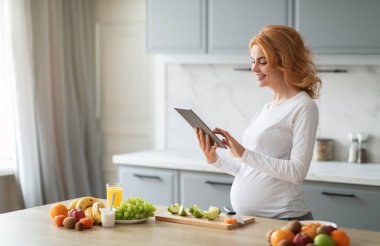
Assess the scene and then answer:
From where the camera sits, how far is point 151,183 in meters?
4.41

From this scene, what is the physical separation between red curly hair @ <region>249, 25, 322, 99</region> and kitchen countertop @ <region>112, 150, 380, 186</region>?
1.00 metres

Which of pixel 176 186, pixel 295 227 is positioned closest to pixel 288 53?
pixel 295 227

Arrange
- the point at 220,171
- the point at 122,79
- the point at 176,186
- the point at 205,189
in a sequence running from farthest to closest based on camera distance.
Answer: the point at 122,79, the point at 176,186, the point at 205,189, the point at 220,171

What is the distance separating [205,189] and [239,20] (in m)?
1.13

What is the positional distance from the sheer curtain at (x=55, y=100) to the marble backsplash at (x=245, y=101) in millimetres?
686

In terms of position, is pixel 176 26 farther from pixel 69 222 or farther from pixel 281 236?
pixel 281 236

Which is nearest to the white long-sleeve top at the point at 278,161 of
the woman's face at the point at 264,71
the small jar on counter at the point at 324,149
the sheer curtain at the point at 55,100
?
the woman's face at the point at 264,71

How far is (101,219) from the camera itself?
265 centimetres

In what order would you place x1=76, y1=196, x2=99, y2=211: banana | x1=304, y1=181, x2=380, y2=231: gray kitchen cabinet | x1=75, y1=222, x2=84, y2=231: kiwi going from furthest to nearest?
x1=304, y1=181, x2=380, y2=231: gray kitchen cabinet → x1=76, y1=196, x2=99, y2=211: banana → x1=75, y1=222, x2=84, y2=231: kiwi

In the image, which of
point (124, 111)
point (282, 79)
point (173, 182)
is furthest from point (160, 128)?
point (282, 79)

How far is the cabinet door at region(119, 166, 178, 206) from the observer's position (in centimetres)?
433

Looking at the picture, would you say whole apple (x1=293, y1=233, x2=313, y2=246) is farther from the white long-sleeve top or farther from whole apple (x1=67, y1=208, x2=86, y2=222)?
whole apple (x1=67, y1=208, x2=86, y2=222)

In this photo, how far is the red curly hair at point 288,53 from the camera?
9.43 ft

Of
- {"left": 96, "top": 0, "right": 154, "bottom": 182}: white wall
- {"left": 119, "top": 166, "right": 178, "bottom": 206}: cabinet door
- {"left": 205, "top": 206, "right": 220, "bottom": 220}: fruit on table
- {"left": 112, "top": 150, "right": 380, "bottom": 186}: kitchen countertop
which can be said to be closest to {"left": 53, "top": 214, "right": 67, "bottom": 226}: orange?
{"left": 205, "top": 206, "right": 220, "bottom": 220}: fruit on table
